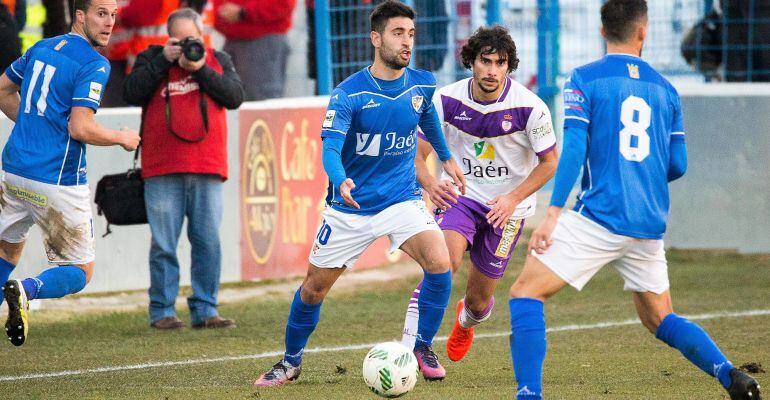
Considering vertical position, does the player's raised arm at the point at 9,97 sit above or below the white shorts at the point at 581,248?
above

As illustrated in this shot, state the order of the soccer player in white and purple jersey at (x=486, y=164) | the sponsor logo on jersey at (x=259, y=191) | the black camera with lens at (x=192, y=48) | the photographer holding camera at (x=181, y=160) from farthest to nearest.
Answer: the sponsor logo on jersey at (x=259, y=191) < the photographer holding camera at (x=181, y=160) < the black camera with lens at (x=192, y=48) < the soccer player in white and purple jersey at (x=486, y=164)

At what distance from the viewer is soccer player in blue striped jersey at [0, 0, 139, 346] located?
727cm

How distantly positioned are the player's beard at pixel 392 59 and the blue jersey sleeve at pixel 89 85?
5.29 ft

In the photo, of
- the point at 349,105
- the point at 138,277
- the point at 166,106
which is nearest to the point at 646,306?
the point at 349,105

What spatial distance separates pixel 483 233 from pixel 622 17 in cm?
230

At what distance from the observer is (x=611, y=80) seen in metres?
5.96

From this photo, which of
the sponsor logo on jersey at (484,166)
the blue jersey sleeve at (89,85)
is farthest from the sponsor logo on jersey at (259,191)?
the blue jersey sleeve at (89,85)

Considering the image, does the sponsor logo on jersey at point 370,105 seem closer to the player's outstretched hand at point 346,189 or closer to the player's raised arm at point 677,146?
→ the player's outstretched hand at point 346,189

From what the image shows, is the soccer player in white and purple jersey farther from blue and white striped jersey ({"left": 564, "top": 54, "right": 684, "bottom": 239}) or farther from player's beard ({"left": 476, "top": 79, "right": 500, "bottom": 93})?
blue and white striped jersey ({"left": 564, "top": 54, "right": 684, "bottom": 239})

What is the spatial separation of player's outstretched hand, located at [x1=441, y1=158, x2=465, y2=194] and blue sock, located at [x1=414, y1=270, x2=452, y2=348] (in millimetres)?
496

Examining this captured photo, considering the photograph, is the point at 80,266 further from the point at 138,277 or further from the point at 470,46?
the point at 138,277

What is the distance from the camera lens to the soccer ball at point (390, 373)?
633cm

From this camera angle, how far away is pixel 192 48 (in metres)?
9.24

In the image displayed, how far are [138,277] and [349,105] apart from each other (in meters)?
4.60
